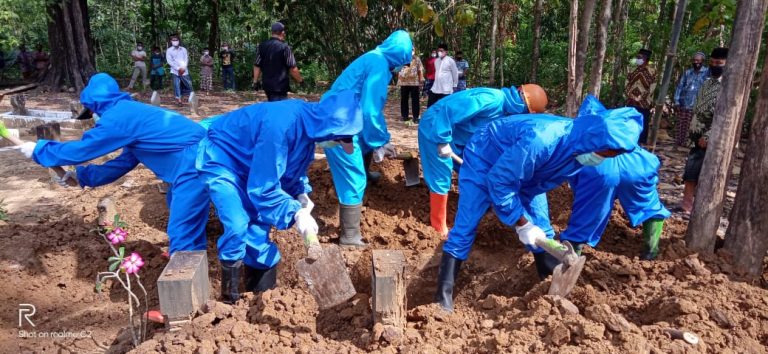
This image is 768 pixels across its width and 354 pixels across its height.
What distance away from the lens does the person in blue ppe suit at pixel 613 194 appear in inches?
143

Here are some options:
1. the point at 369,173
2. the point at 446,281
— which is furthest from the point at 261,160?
the point at 369,173

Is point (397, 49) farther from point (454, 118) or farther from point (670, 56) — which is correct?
point (670, 56)

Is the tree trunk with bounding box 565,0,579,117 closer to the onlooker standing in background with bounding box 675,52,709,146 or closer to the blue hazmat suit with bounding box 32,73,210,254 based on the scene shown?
the onlooker standing in background with bounding box 675,52,709,146

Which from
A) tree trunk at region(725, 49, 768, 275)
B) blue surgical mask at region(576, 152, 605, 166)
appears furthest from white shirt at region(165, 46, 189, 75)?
tree trunk at region(725, 49, 768, 275)

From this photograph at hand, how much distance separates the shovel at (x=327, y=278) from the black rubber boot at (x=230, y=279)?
0.64 meters

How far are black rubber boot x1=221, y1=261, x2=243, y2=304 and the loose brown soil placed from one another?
33 centimetres

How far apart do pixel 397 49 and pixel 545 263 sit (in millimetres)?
2272

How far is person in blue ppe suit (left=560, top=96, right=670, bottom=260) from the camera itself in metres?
3.63

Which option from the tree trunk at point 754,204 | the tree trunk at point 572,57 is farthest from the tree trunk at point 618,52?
the tree trunk at point 754,204

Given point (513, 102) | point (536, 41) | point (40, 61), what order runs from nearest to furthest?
point (513, 102) → point (536, 41) → point (40, 61)

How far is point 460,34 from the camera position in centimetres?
1398

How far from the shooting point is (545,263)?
3.54 m

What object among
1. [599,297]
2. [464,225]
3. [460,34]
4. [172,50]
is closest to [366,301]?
[464,225]

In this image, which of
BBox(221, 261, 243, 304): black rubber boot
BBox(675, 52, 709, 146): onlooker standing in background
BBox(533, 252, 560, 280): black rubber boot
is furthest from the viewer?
BBox(675, 52, 709, 146): onlooker standing in background
